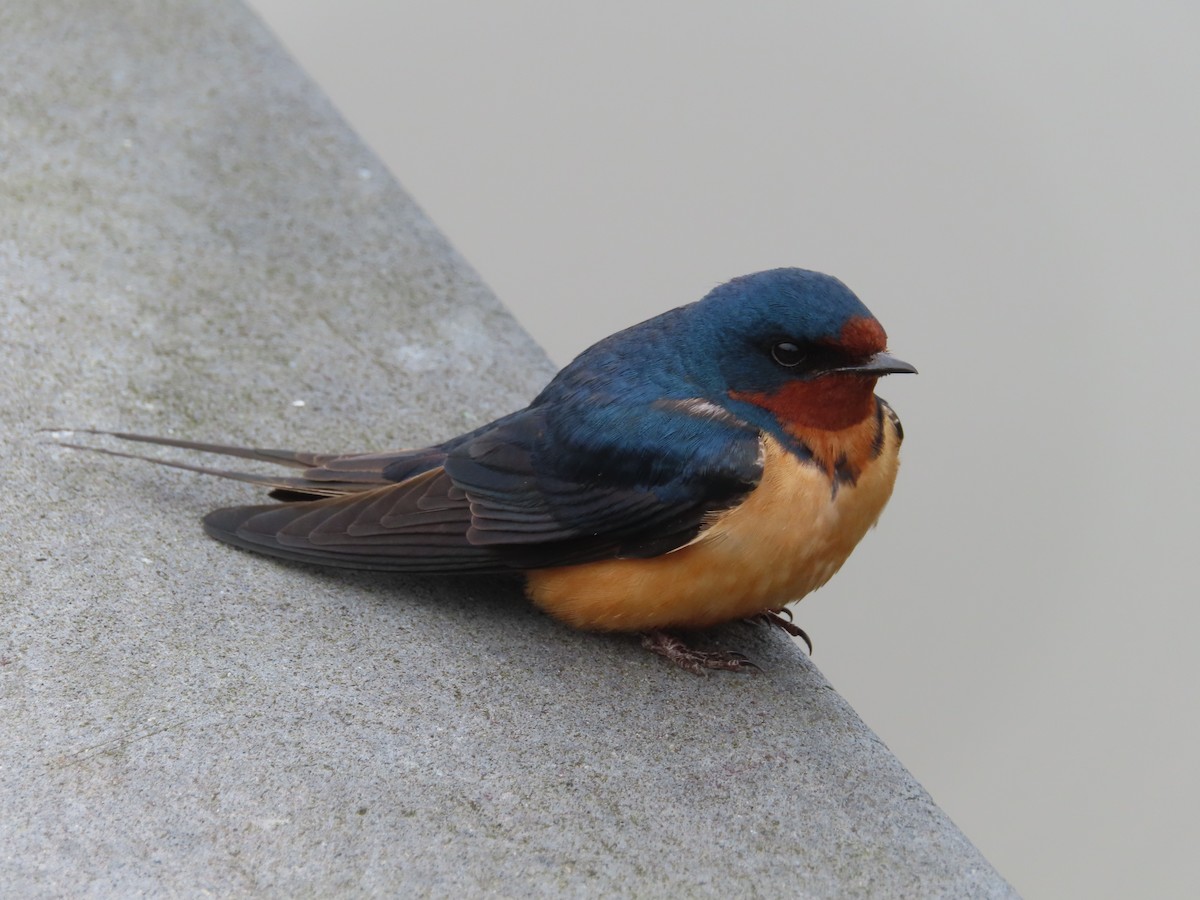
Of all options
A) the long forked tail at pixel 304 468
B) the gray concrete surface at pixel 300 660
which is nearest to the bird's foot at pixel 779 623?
the gray concrete surface at pixel 300 660

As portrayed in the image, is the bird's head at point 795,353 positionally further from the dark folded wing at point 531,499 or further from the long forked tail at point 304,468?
the long forked tail at point 304,468

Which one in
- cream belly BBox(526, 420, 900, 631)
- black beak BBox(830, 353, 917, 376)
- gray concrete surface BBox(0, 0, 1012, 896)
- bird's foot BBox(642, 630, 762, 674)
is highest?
black beak BBox(830, 353, 917, 376)

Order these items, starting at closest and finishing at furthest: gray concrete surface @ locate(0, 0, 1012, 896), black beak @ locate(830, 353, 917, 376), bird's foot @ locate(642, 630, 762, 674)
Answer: gray concrete surface @ locate(0, 0, 1012, 896) < black beak @ locate(830, 353, 917, 376) < bird's foot @ locate(642, 630, 762, 674)

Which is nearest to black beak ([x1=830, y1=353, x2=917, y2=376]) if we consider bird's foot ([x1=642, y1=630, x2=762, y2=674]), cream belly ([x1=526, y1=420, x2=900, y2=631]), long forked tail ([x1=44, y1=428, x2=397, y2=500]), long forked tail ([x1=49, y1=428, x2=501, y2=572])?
cream belly ([x1=526, y1=420, x2=900, y2=631])

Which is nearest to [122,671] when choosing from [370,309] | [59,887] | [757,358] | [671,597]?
[59,887]

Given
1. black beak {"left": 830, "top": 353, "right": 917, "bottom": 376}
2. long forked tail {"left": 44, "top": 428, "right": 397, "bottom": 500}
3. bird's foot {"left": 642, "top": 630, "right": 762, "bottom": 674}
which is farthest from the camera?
long forked tail {"left": 44, "top": 428, "right": 397, "bottom": 500}

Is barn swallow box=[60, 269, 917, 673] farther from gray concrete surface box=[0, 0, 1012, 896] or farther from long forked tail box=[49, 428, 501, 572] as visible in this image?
gray concrete surface box=[0, 0, 1012, 896]

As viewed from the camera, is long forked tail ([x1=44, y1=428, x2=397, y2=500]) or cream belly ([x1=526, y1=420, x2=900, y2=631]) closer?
cream belly ([x1=526, y1=420, x2=900, y2=631])
